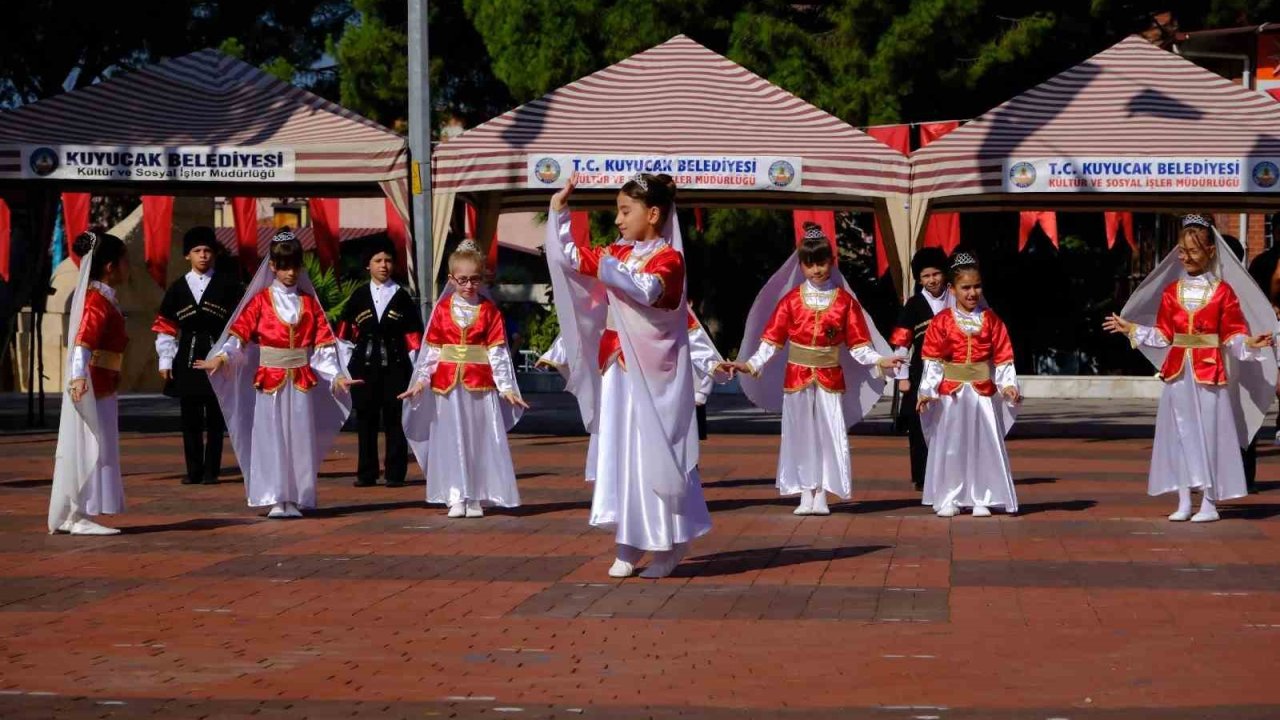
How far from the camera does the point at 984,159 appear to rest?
20.0 metres

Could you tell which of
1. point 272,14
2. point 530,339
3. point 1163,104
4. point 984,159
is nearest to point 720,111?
point 984,159

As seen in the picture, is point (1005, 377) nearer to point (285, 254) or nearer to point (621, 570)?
point (621, 570)

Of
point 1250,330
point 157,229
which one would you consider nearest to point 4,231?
point 157,229

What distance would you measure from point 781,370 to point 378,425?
136 inches

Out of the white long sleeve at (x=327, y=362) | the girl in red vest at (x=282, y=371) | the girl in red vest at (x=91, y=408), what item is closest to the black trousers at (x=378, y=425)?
the girl in red vest at (x=282, y=371)

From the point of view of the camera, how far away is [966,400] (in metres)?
13.4

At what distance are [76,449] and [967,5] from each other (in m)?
18.6

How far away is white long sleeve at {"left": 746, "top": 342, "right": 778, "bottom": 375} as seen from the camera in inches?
528

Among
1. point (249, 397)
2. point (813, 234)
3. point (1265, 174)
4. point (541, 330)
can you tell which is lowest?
point (541, 330)

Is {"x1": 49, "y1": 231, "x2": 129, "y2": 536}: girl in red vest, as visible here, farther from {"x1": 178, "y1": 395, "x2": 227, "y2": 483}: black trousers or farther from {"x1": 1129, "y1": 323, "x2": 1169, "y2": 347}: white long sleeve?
{"x1": 1129, "y1": 323, "x2": 1169, "y2": 347}: white long sleeve

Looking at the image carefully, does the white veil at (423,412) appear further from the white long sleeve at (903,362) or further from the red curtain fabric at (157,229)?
the red curtain fabric at (157,229)

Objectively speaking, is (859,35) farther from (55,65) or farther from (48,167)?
(55,65)

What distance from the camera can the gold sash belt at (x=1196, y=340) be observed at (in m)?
12.9

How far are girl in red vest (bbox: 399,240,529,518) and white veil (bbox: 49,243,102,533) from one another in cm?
209
